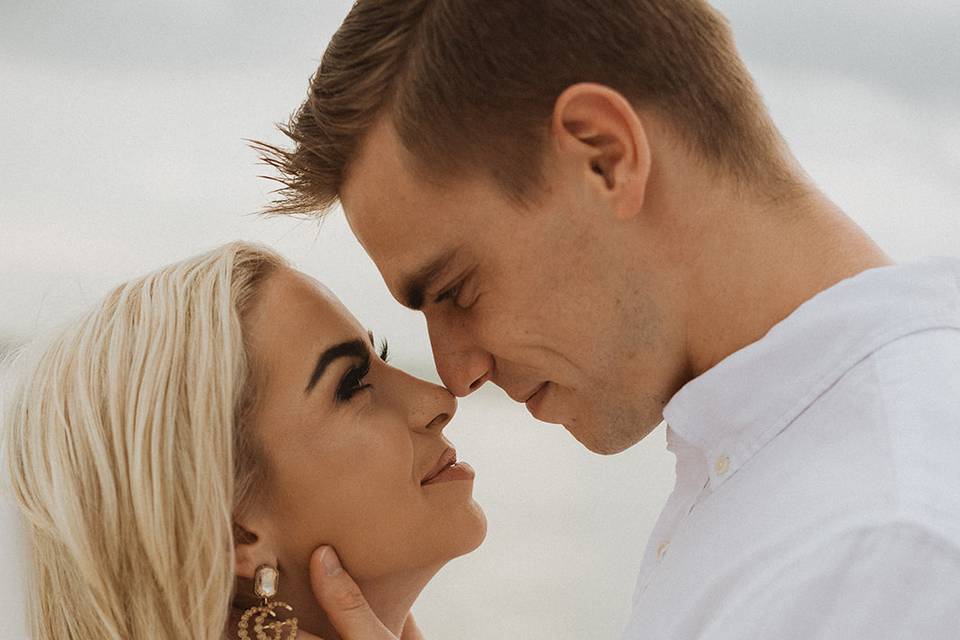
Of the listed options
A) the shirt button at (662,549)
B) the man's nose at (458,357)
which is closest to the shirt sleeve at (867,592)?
the shirt button at (662,549)

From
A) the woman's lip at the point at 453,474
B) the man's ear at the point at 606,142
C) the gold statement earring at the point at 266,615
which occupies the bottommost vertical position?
the gold statement earring at the point at 266,615

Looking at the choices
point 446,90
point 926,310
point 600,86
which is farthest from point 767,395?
point 446,90

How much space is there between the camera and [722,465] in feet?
4.13

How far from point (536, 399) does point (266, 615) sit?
55 centimetres

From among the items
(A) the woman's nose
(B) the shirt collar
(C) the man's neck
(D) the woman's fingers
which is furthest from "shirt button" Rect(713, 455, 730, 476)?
(D) the woman's fingers

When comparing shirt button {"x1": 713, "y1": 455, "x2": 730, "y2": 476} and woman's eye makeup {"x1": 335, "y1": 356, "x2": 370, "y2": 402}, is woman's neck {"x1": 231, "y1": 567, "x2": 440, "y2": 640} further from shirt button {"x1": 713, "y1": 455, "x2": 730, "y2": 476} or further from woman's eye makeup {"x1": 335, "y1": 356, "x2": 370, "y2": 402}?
shirt button {"x1": 713, "y1": 455, "x2": 730, "y2": 476}

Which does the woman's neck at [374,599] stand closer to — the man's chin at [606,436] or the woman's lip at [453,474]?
the woman's lip at [453,474]

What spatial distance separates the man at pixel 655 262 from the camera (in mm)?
1097

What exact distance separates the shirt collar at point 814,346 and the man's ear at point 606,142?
0.75 feet

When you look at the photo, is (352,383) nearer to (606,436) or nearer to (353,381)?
(353,381)

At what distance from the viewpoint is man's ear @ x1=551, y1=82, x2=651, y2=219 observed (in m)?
→ 1.21

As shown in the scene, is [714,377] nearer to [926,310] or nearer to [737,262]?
[737,262]

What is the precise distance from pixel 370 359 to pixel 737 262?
2.30ft

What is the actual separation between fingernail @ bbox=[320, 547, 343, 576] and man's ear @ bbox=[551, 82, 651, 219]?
76cm
